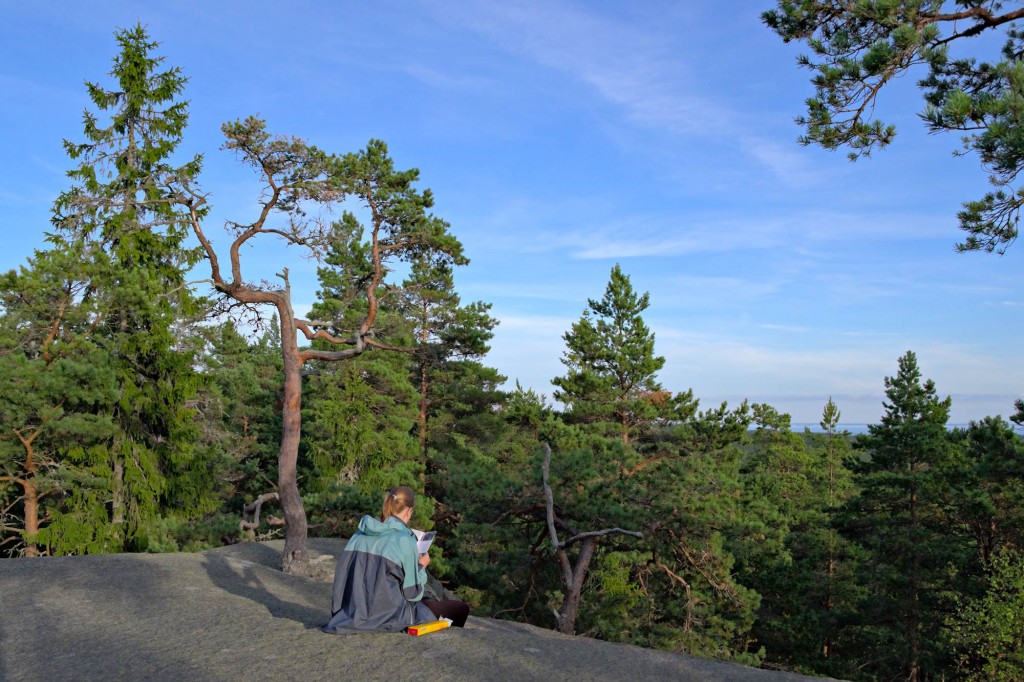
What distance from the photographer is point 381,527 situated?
19.5 feet

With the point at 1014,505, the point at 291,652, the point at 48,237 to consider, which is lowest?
the point at 291,652

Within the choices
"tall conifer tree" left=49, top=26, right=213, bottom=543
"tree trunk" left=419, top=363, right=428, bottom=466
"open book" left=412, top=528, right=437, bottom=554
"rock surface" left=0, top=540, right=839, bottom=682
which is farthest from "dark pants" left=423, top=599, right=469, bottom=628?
"tree trunk" left=419, top=363, right=428, bottom=466

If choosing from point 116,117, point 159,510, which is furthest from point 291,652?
point 116,117

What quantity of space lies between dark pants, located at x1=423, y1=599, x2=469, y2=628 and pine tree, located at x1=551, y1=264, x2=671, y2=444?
20.9 meters

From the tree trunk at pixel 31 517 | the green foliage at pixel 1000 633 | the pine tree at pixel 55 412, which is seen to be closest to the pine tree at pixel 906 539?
the green foliage at pixel 1000 633

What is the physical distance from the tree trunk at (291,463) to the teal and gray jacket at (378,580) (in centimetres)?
597

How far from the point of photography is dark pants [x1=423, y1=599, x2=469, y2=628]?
6656mm

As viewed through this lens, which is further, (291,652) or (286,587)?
(286,587)

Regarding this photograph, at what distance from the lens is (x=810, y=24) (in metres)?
9.20

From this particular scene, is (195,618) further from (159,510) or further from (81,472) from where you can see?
(159,510)

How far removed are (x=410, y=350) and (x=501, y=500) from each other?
139 inches

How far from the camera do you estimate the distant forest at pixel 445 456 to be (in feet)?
46.3

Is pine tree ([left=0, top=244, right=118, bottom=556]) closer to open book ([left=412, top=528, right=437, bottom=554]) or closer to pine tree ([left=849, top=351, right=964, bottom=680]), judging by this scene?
open book ([left=412, top=528, right=437, bottom=554])

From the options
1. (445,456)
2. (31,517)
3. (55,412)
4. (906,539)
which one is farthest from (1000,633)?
(31,517)
